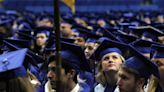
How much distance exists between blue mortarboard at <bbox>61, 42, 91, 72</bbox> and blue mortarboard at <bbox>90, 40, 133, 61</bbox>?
75 cm

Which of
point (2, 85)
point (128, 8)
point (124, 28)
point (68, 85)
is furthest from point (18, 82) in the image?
point (128, 8)

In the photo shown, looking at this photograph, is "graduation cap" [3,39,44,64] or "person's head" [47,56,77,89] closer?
"person's head" [47,56,77,89]

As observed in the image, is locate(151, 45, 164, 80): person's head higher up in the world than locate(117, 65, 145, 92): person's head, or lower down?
lower down

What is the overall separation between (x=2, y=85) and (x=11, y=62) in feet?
1.62

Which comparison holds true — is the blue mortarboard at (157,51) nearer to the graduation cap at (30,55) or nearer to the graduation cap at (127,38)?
the graduation cap at (30,55)

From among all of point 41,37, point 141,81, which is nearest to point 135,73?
point 141,81

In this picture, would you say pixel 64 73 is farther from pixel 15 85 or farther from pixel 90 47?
pixel 90 47

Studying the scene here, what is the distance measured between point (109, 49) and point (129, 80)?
72.4 inches

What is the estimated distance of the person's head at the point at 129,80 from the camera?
17.5ft

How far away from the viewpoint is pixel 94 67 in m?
7.78

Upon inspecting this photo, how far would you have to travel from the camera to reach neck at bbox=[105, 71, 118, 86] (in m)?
6.45

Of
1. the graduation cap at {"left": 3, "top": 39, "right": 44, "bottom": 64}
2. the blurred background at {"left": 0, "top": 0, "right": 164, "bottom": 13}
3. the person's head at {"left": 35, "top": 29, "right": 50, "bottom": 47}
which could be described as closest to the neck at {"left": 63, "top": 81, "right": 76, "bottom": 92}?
the graduation cap at {"left": 3, "top": 39, "right": 44, "bottom": 64}

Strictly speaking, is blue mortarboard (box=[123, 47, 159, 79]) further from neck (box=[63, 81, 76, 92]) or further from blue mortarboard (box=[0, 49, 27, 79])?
blue mortarboard (box=[0, 49, 27, 79])

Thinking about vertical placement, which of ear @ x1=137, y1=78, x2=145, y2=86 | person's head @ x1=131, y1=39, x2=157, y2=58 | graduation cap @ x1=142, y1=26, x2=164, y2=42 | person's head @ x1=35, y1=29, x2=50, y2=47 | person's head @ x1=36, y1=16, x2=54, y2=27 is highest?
ear @ x1=137, y1=78, x2=145, y2=86
